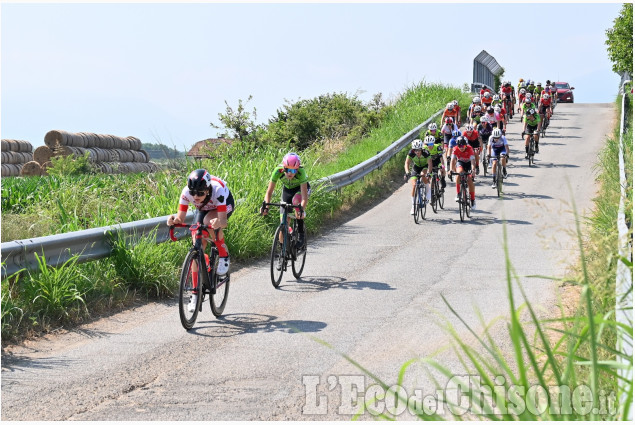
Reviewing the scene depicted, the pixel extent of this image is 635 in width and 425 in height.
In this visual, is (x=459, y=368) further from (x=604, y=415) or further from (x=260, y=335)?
(x=604, y=415)

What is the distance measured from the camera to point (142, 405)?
20.8 ft

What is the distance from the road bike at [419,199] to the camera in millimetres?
18656

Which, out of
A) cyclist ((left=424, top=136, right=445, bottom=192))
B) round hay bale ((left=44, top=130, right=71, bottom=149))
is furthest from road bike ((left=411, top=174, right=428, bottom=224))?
round hay bale ((left=44, top=130, right=71, bottom=149))

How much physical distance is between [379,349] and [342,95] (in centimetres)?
3112

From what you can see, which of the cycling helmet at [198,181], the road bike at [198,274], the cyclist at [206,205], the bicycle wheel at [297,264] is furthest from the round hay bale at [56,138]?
the cycling helmet at [198,181]

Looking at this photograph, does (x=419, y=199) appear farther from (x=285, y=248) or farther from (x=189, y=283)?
(x=189, y=283)

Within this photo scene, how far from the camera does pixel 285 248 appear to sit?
11828mm

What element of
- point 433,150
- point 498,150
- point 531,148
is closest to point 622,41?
point 531,148

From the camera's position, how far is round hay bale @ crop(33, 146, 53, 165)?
33.4 metres

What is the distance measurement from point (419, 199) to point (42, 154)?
64.5 feet

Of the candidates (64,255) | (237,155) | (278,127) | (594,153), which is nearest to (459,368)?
(64,255)

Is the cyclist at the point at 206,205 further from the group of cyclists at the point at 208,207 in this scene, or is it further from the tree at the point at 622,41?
the tree at the point at 622,41

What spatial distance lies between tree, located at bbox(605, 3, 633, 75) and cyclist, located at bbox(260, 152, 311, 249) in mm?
38068

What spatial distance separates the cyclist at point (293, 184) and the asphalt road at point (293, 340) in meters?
0.95
